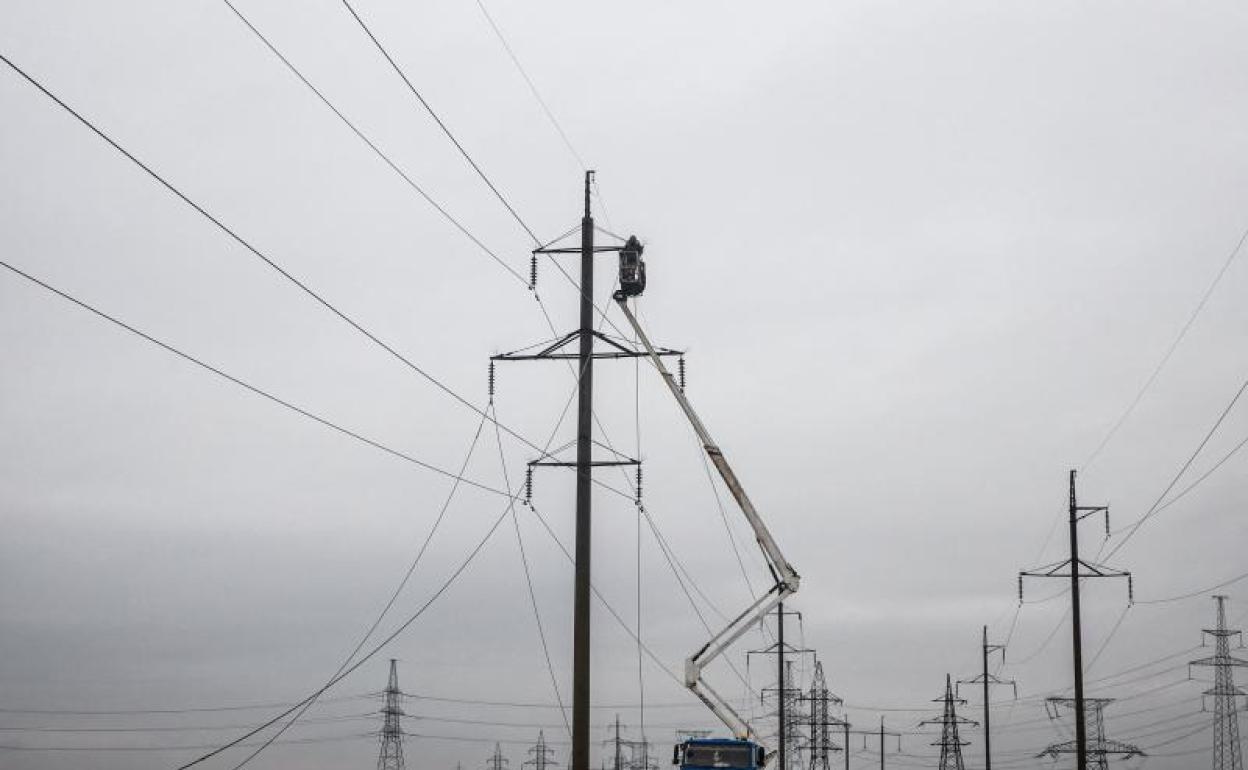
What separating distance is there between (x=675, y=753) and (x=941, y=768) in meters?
60.0

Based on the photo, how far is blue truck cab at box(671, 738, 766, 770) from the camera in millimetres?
28859

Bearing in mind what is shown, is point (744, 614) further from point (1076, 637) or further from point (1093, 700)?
point (1093, 700)

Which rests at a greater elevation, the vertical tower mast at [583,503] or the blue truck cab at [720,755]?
the vertical tower mast at [583,503]

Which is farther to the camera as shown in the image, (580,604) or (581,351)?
(581,351)

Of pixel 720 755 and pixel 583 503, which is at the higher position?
pixel 583 503

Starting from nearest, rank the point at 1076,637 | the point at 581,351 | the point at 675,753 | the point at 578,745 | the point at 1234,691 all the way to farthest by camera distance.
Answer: the point at 578,745 < the point at 581,351 < the point at 675,753 < the point at 1076,637 < the point at 1234,691

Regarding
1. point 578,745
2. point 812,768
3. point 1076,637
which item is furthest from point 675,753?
point 812,768

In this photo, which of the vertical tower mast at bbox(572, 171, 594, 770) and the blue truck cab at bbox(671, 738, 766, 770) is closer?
the vertical tower mast at bbox(572, 171, 594, 770)

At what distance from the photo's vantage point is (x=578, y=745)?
2442 cm

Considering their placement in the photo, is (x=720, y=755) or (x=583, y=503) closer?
(x=583, y=503)

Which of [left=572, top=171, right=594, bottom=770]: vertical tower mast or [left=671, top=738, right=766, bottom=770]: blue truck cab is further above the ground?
[left=572, top=171, right=594, bottom=770]: vertical tower mast

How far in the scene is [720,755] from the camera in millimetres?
29109

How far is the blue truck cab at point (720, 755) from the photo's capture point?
2886 centimetres

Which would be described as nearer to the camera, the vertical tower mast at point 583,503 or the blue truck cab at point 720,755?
the vertical tower mast at point 583,503
